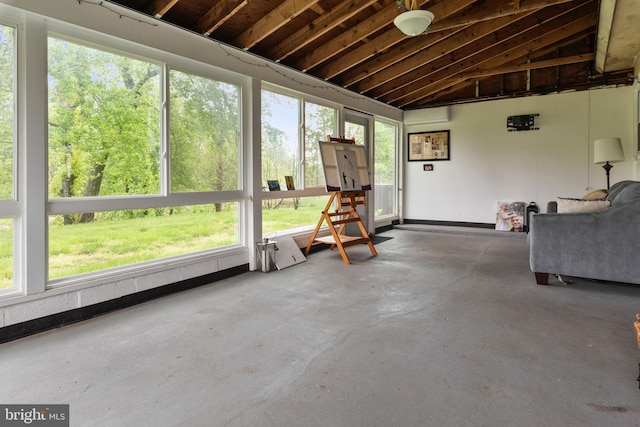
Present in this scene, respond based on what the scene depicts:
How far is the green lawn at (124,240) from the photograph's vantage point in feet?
9.68

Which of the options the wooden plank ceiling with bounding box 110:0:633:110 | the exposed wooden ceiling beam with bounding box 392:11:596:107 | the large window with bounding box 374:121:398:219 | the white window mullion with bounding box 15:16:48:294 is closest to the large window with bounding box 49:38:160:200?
the white window mullion with bounding box 15:16:48:294

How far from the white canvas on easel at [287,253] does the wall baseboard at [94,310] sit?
83 centimetres

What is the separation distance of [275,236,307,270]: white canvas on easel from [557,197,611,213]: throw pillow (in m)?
3.24

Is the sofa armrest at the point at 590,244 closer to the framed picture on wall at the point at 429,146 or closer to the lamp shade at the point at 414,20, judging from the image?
the lamp shade at the point at 414,20

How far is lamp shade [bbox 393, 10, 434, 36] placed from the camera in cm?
337

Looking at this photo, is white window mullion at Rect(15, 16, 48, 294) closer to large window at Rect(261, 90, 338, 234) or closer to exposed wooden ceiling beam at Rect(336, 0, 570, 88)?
large window at Rect(261, 90, 338, 234)

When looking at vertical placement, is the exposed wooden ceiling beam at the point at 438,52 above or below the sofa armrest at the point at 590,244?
above

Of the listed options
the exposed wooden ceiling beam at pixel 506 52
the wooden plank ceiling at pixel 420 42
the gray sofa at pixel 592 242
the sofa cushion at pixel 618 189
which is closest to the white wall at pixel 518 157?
the wooden plank ceiling at pixel 420 42

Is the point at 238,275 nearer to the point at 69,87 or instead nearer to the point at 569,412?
the point at 69,87

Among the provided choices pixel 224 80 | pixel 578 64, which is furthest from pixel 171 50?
pixel 578 64

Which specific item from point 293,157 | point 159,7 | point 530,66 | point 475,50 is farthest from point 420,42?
point 159,7

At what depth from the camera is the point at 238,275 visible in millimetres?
4438

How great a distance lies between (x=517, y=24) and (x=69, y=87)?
600cm

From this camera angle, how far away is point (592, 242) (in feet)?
11.7
